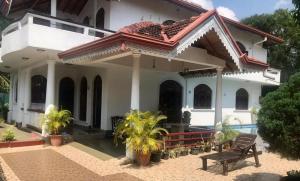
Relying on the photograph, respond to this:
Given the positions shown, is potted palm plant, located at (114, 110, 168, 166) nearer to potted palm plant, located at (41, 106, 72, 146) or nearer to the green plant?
the green plant

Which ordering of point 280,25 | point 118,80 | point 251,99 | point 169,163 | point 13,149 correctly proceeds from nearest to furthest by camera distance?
point 169,163, point 13,149, point 118,80, point 251,99, point 280,25

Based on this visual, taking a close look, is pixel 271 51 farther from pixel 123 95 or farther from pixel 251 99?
pixel 123 95

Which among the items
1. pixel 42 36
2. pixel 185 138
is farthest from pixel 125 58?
pixel 185 138

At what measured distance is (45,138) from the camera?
12.5 m

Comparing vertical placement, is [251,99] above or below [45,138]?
above

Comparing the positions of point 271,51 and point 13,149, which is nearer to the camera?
point 13,149

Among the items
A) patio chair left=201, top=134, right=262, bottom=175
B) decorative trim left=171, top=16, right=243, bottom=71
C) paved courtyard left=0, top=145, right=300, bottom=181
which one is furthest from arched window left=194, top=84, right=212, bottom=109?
patio chair left=201, top=134, right=262, bottom=175

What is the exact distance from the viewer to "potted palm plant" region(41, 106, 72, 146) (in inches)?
478

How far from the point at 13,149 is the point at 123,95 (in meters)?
5.46

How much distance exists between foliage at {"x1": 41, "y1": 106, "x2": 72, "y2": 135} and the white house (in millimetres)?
890

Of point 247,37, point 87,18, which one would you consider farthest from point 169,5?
point 247,37

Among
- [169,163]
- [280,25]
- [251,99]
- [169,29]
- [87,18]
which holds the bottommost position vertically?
[169,163]

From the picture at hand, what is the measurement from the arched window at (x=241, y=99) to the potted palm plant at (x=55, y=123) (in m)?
13.9

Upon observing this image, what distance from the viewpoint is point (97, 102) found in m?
15.2
